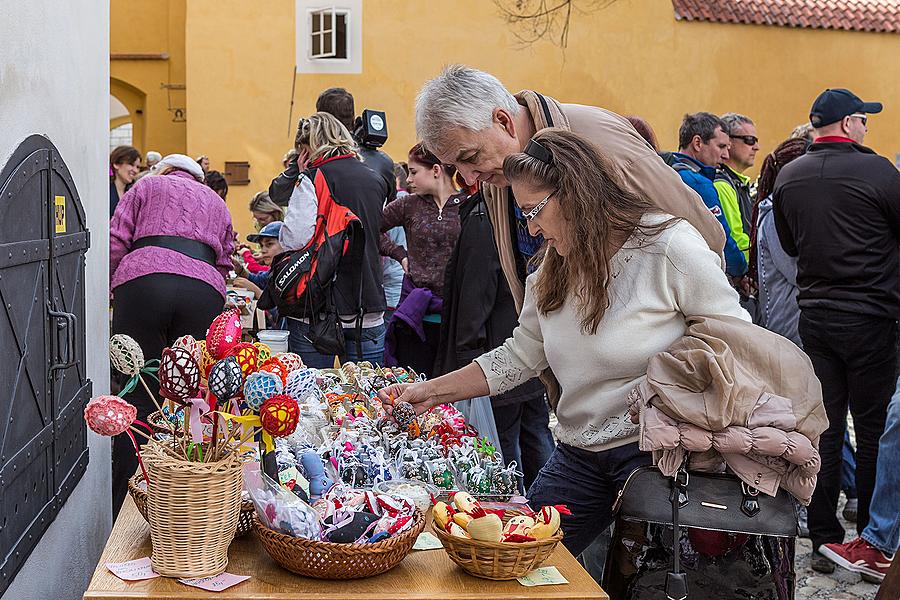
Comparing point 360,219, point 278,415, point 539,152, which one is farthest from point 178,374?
point 360,219

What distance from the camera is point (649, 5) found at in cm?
1631

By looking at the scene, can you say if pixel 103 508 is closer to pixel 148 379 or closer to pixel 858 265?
pixel 148 379

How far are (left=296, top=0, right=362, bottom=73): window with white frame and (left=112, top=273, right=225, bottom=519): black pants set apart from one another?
38.5 ft

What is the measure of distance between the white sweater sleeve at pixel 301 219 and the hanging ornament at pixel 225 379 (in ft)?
9.43

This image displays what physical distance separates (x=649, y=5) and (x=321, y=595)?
51.6 feet

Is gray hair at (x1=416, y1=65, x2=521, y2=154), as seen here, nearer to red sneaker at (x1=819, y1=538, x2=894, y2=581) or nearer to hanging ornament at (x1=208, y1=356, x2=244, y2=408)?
hanging ornament at (x1=208, y1=356, x2=244, y2=408)

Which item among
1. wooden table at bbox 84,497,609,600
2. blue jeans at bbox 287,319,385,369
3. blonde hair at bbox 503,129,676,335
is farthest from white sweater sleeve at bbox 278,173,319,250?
wooden table at bbox 84,497,609,600

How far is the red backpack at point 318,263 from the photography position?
4.64m

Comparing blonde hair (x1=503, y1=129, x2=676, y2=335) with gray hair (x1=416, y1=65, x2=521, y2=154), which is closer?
blonde hair (x1=503, y1=129, x2=676, y2=335)

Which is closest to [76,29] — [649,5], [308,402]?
[308,402]

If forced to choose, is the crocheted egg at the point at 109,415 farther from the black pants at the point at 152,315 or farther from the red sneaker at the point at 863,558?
the red sneaker at the point at 863,558

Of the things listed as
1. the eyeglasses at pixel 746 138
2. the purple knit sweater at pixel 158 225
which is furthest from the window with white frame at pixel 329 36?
the purple knit sweater at pixel 158 225

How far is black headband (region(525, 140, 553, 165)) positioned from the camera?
227cm

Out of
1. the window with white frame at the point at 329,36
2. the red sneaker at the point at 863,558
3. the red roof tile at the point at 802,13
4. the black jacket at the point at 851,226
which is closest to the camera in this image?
the red sneaker at the point at 863,558
